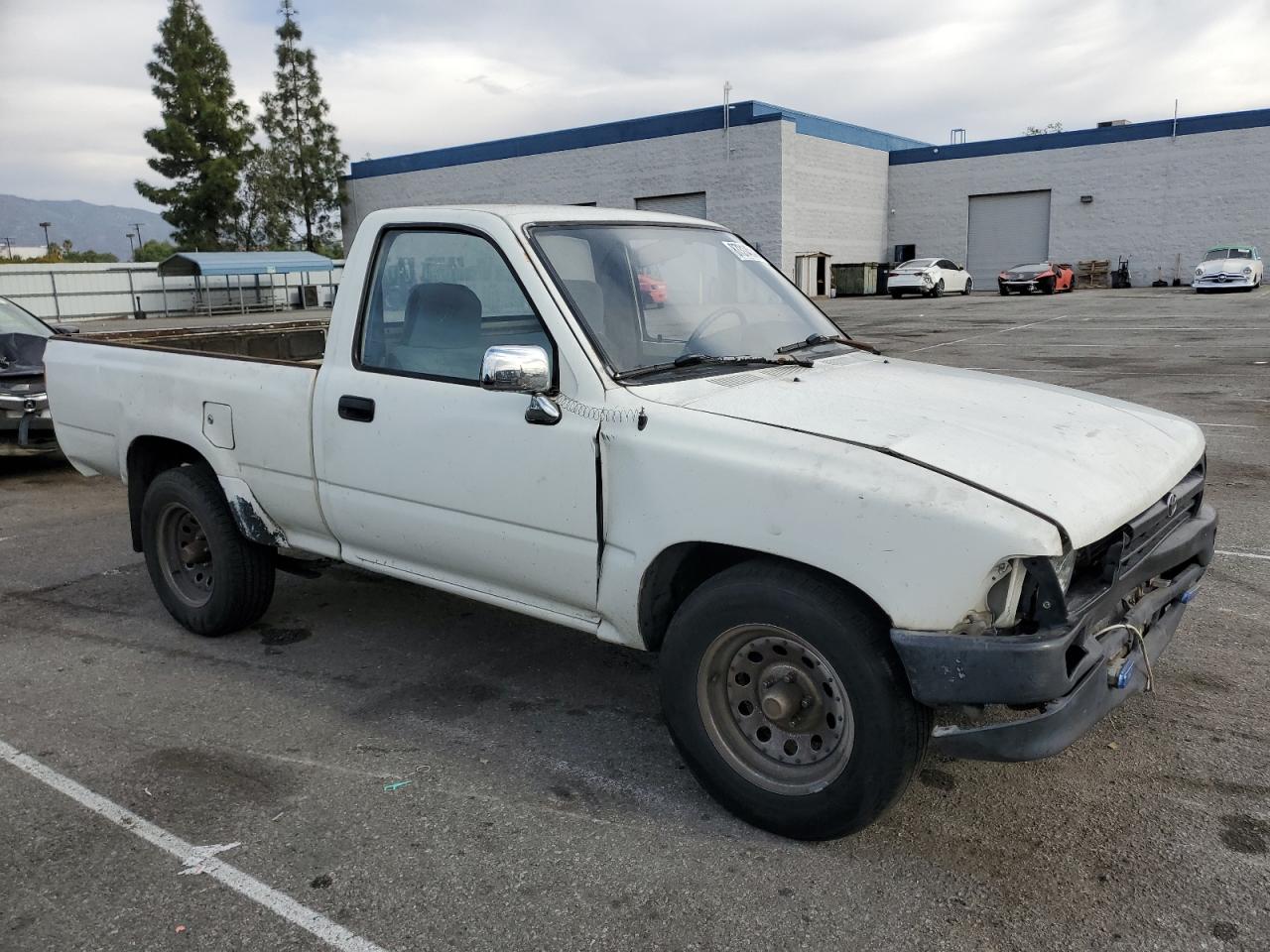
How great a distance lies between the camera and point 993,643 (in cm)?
260

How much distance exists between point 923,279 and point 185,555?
36328 mm

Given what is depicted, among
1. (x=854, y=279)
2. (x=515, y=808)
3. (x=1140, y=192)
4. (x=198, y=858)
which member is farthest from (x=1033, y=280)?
(x=198, y=858)

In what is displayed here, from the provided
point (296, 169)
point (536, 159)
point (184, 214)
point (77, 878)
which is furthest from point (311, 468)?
point (296, 169)

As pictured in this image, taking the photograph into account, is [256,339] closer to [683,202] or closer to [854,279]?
[683,202]

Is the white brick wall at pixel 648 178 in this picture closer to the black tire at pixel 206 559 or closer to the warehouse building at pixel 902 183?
the warehouse building at pixel 902 183

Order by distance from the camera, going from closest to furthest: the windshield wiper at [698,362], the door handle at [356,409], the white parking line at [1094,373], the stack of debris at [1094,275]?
the windshield wiper at [698,362], the door handle at [356,409], the white parking line at [1094,373], the stack of debris at [1094,275]

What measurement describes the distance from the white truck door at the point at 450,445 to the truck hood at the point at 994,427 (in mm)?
485

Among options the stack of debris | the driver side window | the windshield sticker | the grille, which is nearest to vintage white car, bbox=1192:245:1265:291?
the stack of debris

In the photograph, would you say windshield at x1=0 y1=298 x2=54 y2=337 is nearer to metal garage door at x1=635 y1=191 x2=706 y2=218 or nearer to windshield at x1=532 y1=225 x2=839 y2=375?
windshield at x1=532 y1=225 x2=839 y2=375

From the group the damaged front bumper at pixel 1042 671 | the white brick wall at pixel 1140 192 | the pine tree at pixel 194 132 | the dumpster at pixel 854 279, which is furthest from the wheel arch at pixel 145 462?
the pine tree at pixel 194 132

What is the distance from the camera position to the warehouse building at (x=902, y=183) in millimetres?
39438

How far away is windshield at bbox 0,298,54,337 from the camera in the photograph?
31.4 feet

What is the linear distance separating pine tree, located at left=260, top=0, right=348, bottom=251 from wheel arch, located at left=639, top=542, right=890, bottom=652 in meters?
57.8

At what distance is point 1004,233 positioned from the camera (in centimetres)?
4456
